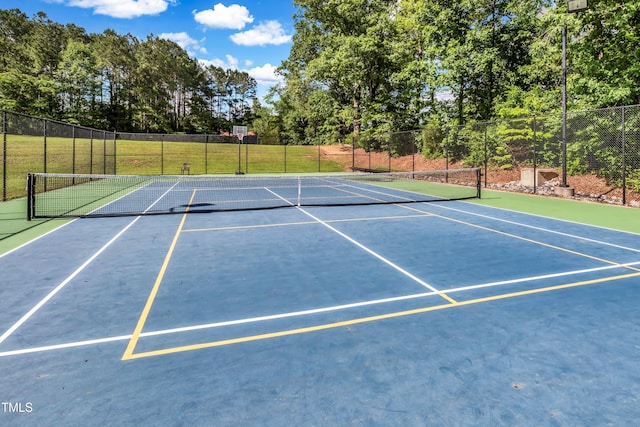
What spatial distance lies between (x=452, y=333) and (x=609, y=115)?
1722 cm


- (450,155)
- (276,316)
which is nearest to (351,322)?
(276,316)

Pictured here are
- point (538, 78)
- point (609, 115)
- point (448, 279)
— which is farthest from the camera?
point (538, 78)

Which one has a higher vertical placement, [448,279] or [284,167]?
[284,167]

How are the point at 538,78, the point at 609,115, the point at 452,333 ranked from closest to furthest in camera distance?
the point at 452,333 < the point at 609,115 < the point at 538,78

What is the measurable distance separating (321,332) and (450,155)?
2684 cm

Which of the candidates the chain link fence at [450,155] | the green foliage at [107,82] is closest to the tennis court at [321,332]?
the chain link fence at [450,155]

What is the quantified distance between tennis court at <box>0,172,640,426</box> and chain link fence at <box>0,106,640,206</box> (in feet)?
32.2

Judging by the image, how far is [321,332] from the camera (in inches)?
159

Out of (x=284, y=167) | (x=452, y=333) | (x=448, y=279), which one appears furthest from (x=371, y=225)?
(x=284, y=167)

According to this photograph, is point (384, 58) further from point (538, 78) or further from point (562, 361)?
point (562, 361)

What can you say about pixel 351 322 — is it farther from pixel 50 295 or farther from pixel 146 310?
pixel 50 295

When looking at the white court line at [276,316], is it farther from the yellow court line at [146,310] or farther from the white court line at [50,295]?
the white court line at [50,295]

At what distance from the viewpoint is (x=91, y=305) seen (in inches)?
187

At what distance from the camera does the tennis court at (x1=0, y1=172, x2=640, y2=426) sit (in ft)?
9.27
